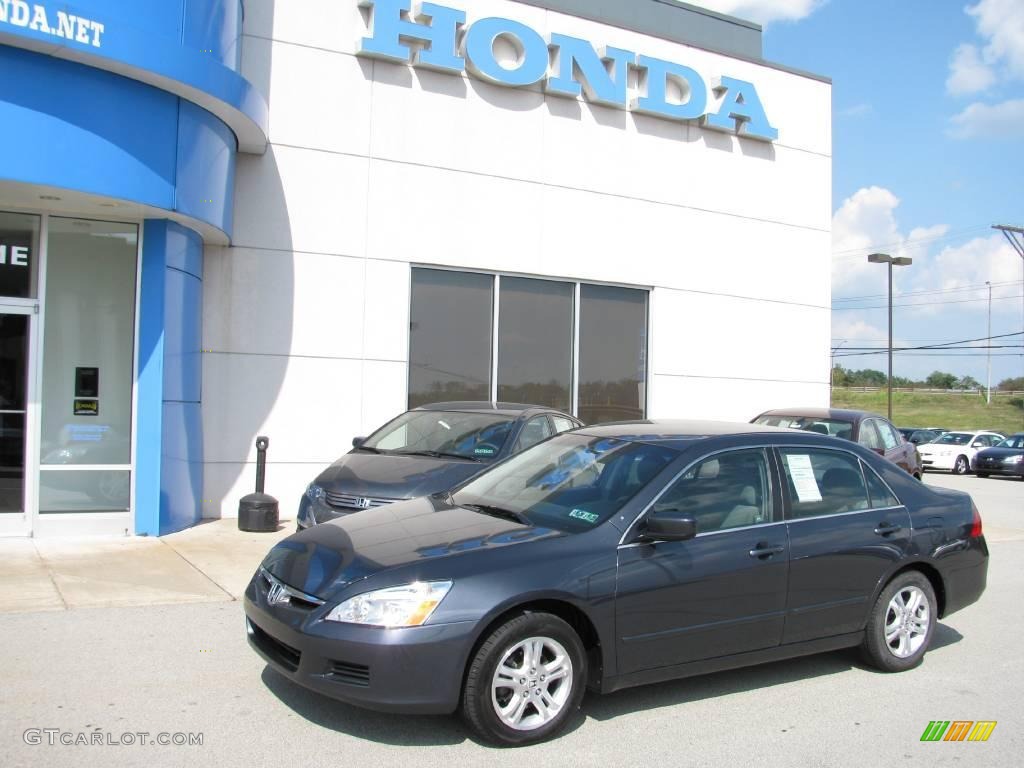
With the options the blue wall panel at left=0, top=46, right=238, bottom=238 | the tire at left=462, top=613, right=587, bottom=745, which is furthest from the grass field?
the tire at left=462, top=613, right=587, bottom=745

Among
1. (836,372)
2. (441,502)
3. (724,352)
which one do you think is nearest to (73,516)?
(441,502)

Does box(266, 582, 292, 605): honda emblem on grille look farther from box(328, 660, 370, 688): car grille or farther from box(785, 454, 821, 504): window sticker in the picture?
box(785, 454, 821, 504): window sticker

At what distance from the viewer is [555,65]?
13.5 meters

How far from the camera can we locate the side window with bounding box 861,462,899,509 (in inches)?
230

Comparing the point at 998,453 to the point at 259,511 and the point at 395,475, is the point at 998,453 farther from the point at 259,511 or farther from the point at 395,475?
the point at 395,475

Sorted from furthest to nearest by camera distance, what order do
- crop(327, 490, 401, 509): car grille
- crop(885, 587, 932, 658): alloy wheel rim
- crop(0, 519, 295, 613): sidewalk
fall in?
crop(327, 490, 401, 509): car grille < crop(0, 519, 295, 613): sidewalk < crop(885, 587, 932, 658): alloy wheel rim

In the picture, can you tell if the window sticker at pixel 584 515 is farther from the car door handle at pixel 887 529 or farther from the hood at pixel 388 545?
the car door handle at pixel 887 529

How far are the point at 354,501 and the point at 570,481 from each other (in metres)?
2.96

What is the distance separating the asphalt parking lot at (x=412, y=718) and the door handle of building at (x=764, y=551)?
0.84 m

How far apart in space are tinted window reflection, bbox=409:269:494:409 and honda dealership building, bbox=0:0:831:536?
3 cm

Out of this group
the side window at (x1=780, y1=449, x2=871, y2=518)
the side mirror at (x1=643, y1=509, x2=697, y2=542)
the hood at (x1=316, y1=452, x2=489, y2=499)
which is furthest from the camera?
the hood at (x1=316, y1=452, x2=489, y2=499)

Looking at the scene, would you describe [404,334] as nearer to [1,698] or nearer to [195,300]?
[195,300]

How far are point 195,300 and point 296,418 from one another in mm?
2032

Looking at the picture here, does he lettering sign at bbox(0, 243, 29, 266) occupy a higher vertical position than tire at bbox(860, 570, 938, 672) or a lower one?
higher
